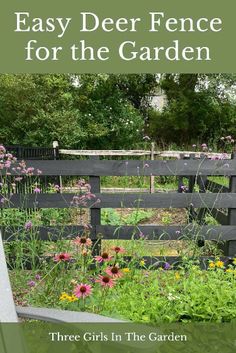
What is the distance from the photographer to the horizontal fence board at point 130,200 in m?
3.64

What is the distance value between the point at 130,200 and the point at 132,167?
267 mm

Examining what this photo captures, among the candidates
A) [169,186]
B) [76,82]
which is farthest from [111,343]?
[76,82]

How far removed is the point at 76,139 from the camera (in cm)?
1175

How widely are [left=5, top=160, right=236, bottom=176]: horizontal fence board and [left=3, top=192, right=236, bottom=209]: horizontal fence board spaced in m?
0.18

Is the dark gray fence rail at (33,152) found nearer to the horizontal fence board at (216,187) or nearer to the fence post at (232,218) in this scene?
the horizontal fence board at (216,187)

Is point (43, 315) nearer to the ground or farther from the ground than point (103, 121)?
nearer to the ground

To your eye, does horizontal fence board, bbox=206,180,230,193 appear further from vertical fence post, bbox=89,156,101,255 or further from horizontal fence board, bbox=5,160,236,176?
vertical fence post, bbox=89,156,101,255

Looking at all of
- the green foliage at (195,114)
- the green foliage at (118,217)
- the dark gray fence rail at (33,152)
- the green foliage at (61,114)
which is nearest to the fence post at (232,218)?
the green foliage at (118,217)

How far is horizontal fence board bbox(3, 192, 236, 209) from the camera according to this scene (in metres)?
3.64

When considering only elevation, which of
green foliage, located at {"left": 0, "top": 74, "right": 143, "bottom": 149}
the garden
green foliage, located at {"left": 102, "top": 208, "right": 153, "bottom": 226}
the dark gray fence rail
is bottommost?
green foliage, located at {"left": 102, "top": 208, "right": 153, "bottom": 226}

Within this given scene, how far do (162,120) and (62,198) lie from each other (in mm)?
11015

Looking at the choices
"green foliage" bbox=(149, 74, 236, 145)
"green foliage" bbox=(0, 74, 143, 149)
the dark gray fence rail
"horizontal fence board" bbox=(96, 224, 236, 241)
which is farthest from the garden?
"green foliage" bbox=(149, 74, 236, 145)

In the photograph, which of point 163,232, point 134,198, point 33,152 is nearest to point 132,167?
point 134,198

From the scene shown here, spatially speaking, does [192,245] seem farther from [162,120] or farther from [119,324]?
[162,120]
